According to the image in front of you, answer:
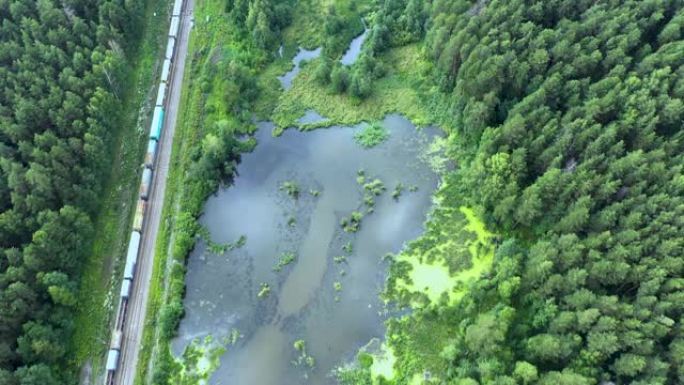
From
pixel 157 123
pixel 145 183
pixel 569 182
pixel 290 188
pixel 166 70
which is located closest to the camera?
pixel 569 182

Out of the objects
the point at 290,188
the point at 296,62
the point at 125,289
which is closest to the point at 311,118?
the point at 296,62

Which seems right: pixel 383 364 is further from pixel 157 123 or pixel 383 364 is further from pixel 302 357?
pixel 157 123

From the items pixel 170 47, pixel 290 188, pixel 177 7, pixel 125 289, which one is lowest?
pixel 125 289

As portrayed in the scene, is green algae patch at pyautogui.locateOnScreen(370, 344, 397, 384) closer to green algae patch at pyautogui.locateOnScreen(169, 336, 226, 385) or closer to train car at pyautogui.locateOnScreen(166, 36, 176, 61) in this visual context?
green algae patch at pyautogui.locateOnScreen(169, 336, 226, 385)

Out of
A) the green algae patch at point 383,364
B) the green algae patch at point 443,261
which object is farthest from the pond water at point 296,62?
the green algae patch at point 383,364

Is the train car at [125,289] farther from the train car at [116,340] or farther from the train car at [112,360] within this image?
the train car at [112,360]

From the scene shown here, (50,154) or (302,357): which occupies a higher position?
(50,154)

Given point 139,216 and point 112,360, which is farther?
point 139,216
